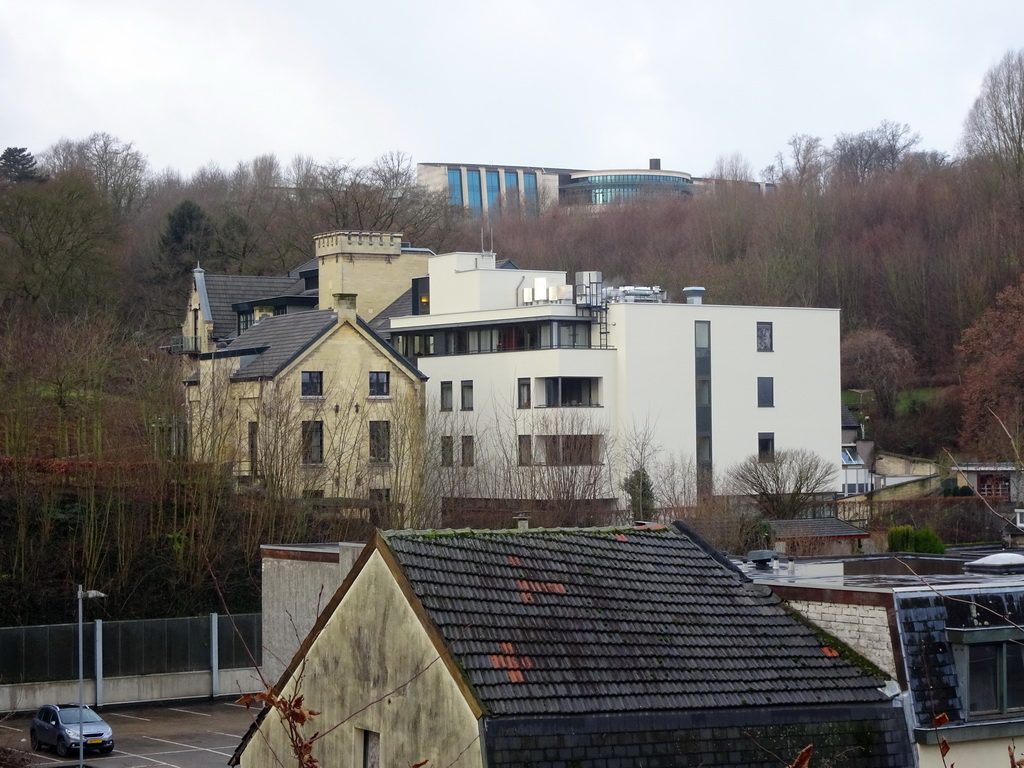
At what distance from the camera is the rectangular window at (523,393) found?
60.2m

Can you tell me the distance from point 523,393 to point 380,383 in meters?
8.36

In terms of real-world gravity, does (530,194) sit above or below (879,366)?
above

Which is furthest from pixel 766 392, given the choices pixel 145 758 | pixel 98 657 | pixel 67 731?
pixel 67 731

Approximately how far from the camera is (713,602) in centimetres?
1504

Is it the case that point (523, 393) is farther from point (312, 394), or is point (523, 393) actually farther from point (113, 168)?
point (113, 168)

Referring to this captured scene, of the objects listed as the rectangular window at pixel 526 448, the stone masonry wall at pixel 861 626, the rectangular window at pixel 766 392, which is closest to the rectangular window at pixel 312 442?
the rectangular window at pixel 526 448

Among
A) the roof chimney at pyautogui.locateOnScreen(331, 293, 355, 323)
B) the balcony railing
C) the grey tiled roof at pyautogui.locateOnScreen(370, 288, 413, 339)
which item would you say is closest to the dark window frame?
the roof chimney at pyautogui.locateOnScreen(331, 293, 355, 323)

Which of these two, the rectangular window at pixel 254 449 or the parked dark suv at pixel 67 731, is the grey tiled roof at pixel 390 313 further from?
the parked dark suv at pixel 67 731

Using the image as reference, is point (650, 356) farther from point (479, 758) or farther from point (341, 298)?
point (479, 758)

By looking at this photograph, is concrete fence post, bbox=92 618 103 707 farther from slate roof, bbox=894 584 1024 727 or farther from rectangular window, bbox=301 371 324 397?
slate roof, bbox=894 584 1024 727

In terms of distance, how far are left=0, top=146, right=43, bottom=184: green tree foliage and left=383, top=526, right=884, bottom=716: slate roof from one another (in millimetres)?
72960

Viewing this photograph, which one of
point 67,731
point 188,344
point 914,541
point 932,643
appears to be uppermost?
point 188,344

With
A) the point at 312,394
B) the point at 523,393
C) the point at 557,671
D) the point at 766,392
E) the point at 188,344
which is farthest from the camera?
the point at 188,344

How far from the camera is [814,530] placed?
46375mm
